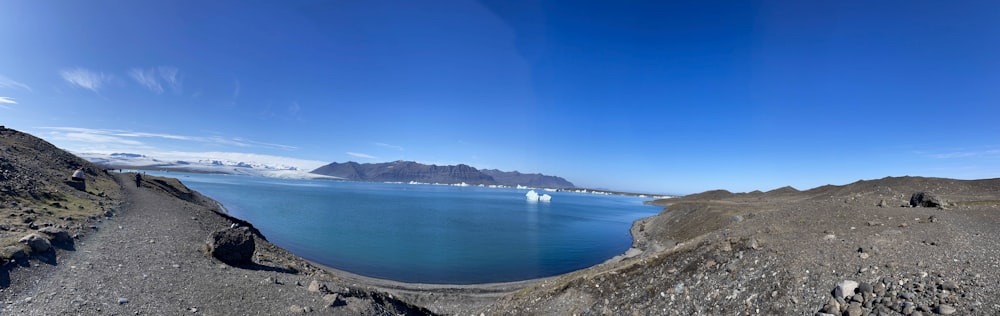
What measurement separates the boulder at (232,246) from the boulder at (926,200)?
30060 mm

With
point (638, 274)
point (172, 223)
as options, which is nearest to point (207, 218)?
point (172, 223)

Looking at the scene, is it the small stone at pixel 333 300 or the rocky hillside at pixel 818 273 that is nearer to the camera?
the rocky hillside at pixel 818 273

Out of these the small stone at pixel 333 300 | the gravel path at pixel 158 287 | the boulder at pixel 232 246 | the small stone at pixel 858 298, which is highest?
the small stone at pixel 858 298

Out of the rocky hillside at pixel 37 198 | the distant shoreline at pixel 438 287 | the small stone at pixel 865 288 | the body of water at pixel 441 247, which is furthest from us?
the body of water at pixel 441 247

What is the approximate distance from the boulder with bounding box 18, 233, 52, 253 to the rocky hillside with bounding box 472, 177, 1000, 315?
46.6ft

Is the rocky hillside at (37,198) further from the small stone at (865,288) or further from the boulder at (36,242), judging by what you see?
the small stone at (865,288)

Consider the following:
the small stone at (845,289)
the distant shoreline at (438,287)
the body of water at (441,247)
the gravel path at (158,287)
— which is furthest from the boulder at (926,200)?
the gravel path at (158,287)

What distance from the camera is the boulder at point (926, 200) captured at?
18.4 metres

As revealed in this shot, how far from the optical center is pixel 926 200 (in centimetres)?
1878

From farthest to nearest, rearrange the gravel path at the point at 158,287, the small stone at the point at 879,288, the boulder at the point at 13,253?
the boulder at the point at 13,253 < the gravel path at the point at 158,287 < the small stone at the point at 879,288

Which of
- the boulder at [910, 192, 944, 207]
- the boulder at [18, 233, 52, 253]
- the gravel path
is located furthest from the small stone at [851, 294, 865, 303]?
the boulder at [18, 233, 52, 253]

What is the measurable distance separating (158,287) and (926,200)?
3080 cm

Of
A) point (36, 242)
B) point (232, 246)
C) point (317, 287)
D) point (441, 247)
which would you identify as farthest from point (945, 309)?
point (441, 247)

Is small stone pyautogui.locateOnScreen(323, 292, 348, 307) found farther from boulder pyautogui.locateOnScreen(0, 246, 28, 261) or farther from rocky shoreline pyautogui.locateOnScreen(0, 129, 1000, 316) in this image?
boulder pyautogui.locateOnScreen(0, 246, 28, 261)
